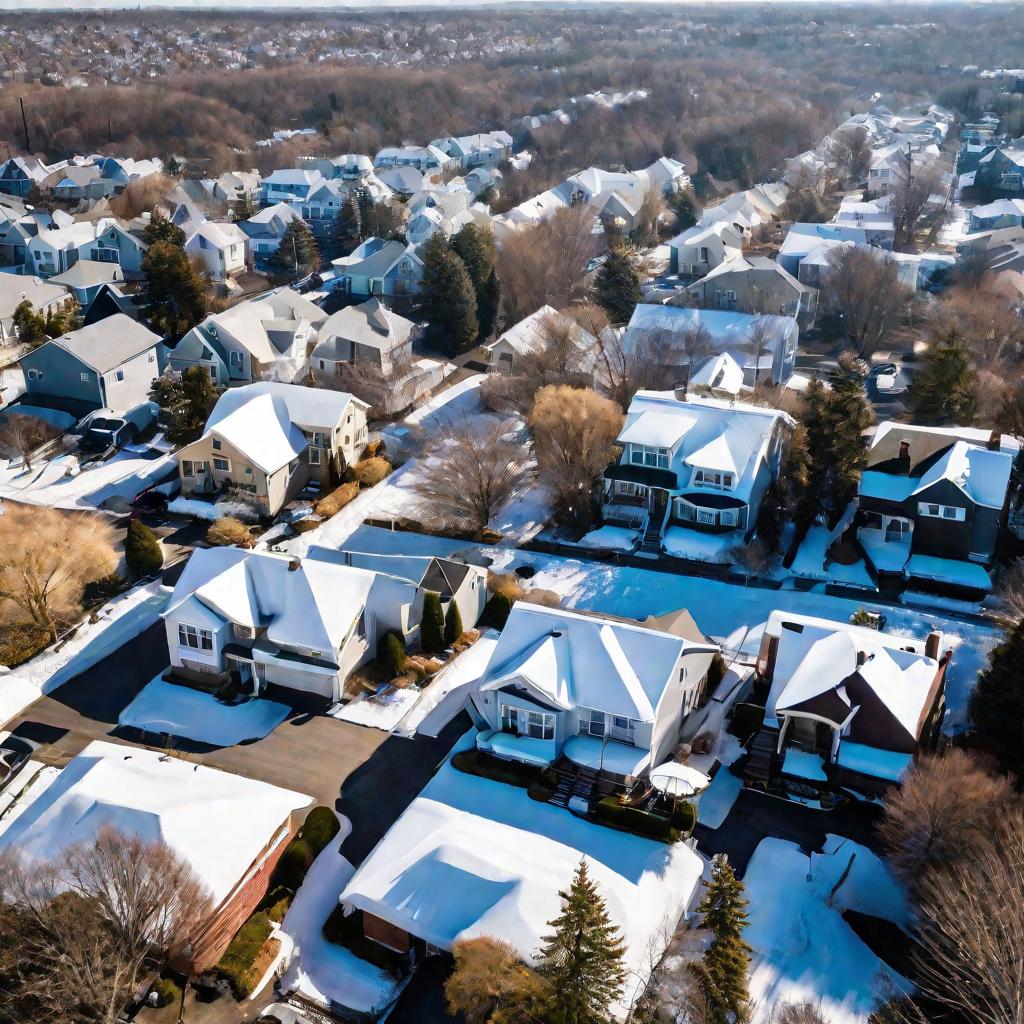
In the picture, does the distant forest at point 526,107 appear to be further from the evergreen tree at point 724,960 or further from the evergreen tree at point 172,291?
the evergreen tree at point 724,960

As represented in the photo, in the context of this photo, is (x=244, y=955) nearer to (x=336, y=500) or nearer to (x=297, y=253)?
(x=336, y=500)

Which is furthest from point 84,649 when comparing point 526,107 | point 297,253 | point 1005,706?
point 526,107

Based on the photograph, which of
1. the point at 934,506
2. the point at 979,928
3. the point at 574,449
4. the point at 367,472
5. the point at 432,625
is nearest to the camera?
the point at 979,928

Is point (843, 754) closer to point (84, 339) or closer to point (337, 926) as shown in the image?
point (337, 926)

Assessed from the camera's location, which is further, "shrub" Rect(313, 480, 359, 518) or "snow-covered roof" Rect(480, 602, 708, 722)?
"shrub" Rect(313, 480, 359, 518)

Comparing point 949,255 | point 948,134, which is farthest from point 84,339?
point 948,134

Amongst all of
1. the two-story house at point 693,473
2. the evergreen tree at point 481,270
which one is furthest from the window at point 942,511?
the evergreen tree at point 481,270

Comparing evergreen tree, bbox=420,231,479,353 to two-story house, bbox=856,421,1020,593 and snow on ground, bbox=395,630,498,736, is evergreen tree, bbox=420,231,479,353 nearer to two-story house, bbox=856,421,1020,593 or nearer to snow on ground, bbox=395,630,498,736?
two-story house, bbox=856,421,1020,593

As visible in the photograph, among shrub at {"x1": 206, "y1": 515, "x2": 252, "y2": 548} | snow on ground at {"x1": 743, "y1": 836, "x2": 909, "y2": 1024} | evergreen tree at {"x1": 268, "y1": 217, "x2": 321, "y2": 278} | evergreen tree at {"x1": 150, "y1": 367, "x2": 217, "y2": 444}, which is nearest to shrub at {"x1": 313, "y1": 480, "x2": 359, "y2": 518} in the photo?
shrub at {"x1": 206, "y1": 515, "x2": 252, "y2": 548}

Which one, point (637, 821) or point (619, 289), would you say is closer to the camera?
point (637, 821)
